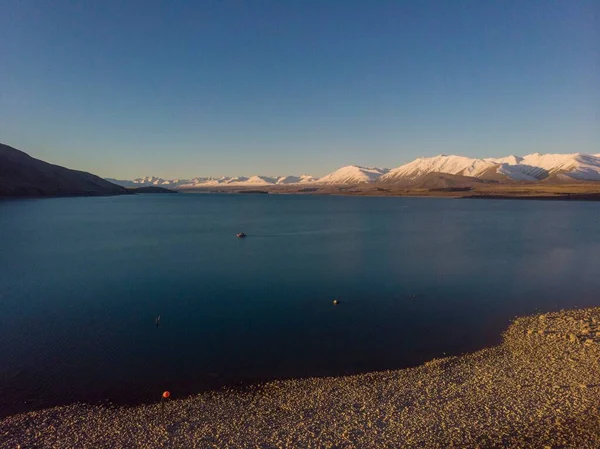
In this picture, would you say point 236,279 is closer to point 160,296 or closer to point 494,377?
point 160,296

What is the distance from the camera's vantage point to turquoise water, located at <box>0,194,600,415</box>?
19562 millimetres

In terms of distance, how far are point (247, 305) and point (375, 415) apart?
1741cm

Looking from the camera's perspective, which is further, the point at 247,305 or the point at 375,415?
the point at 247,305

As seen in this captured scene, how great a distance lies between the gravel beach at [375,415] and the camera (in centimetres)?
1336

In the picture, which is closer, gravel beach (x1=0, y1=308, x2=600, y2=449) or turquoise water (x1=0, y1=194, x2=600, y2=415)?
gravel beach (x1=0, y1=308, x2=600, y2=449)

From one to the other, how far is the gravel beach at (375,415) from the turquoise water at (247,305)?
1605mm

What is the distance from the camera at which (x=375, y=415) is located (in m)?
14.8

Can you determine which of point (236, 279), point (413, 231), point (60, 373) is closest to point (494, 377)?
point (60, 373)

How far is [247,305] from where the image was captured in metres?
30.5

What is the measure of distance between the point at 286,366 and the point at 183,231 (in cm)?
6543

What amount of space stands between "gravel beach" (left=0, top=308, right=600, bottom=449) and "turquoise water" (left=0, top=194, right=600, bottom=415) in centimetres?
161

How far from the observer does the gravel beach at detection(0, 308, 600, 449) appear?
43.8 ft

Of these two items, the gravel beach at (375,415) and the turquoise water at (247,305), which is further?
the turquoise water at (247,305)

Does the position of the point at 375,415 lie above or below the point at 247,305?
above
